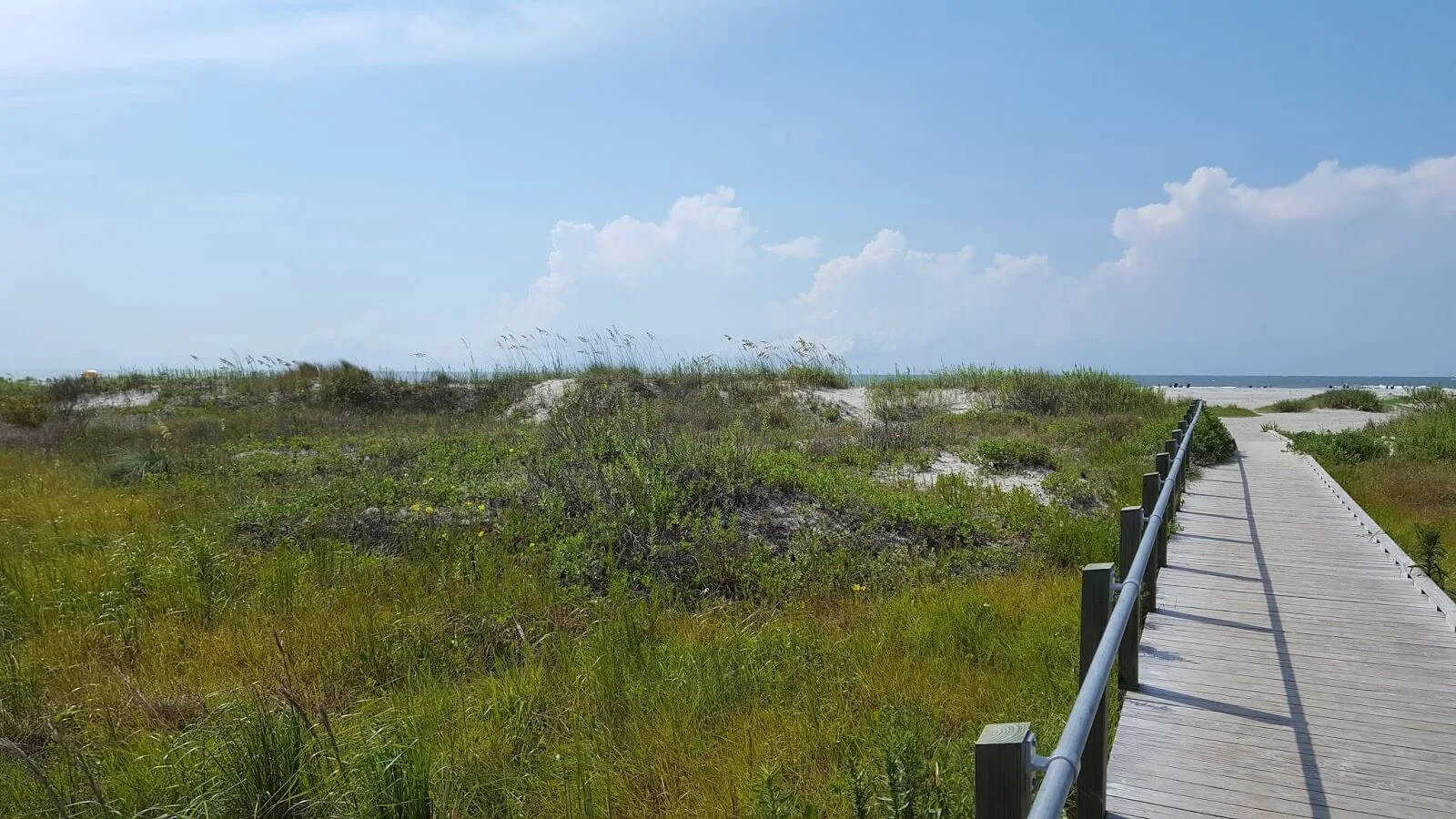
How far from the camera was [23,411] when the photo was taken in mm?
19688

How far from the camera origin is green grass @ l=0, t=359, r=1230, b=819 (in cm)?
405

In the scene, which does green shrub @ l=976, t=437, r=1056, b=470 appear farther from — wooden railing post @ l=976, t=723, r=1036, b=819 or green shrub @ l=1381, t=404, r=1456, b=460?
wooden railing post @ l=976, t=723, r=1036, b=819

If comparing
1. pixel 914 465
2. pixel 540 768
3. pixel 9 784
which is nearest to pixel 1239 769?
pixel 540 768

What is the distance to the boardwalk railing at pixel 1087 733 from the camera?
7.06 ft

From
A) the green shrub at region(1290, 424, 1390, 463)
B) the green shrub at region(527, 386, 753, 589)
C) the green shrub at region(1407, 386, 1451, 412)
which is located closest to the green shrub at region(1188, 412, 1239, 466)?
the green shrub at region(1290, 424, 1390, 463)

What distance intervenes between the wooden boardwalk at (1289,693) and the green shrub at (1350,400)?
26433mm

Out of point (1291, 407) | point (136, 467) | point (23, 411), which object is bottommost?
point (1291, 407)

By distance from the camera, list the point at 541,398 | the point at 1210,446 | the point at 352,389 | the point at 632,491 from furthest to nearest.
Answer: the point at 352,389 < the point at 541,398 < the point at 1210,446 < the point at 632,491

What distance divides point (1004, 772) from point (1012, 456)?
12012mm

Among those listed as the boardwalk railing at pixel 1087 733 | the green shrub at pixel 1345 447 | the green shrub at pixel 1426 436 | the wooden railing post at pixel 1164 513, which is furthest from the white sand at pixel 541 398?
the green shrub at pixel 1426 436

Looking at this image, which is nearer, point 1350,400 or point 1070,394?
point 1070,394

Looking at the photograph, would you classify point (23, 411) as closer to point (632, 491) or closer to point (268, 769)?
point (632, 491)

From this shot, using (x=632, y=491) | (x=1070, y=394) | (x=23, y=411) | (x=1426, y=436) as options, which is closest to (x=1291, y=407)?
(x=1070, y=394)

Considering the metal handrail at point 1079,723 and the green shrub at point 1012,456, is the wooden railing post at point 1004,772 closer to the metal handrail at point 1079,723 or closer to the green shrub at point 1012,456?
the metal handrail at point 1079,723
